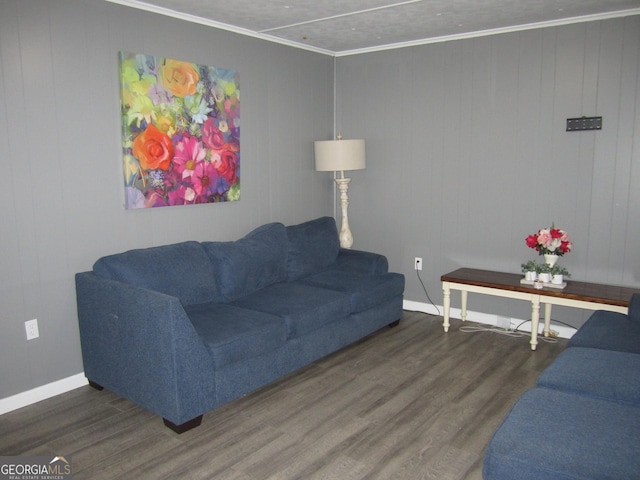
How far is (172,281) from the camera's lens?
3.23 meters

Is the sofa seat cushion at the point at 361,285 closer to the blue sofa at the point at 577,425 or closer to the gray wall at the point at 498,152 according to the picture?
the gray wall at the point at 498,152

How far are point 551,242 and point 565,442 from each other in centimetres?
234

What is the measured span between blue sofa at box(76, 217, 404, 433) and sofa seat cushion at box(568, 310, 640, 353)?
1.55 metres

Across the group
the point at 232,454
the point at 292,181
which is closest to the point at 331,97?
the point at 292,181

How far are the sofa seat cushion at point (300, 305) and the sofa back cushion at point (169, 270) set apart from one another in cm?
32

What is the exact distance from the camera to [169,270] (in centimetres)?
324

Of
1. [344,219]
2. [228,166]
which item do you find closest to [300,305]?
[228,166]

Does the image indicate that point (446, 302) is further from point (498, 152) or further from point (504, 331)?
point (498, 152)

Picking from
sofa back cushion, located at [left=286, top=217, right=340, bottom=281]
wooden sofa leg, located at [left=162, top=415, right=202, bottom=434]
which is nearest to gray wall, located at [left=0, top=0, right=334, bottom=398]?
sofa back cushion, located at [left=286, top=217, right=340, bottom=281]

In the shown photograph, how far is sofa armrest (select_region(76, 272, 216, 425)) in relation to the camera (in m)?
2.62

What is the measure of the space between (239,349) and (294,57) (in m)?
2.88

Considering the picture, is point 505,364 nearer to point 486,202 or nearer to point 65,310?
point 486,202
